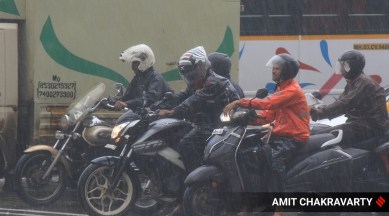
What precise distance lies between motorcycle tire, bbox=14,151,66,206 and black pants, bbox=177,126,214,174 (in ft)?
5.14

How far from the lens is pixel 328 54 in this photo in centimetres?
1323

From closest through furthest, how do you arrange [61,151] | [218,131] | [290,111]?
[218,131] → [290,111] → [61,151]

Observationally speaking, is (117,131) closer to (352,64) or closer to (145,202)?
(145,202)

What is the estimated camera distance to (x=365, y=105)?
30.0 ft

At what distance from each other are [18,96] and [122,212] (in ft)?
9.69

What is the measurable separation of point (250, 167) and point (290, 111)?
0.67 metres

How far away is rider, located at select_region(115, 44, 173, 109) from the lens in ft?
33.5

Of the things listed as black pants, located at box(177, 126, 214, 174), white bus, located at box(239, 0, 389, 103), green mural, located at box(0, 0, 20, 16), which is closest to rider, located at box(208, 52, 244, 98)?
black pants, located at box(177, 126, 214, 174)

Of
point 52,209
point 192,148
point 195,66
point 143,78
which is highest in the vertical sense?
point 195,66

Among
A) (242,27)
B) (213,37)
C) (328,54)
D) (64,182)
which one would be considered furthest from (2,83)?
(328,54)

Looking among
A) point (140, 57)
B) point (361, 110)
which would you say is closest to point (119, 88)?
point (140, 57)

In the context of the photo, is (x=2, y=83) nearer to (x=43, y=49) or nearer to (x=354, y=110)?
(x=43, y=49)

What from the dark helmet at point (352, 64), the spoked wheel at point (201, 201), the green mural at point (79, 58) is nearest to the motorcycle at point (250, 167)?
the spoked wheel at point (201, 201)

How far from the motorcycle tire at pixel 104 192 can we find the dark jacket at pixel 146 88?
44.6 inches
